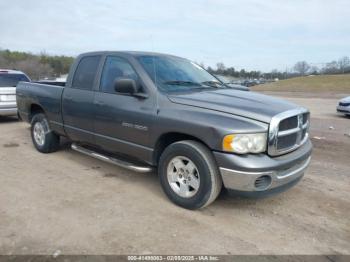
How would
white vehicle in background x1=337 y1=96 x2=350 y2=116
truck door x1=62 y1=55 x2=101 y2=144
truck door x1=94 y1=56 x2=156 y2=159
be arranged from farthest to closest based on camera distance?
white vehicle in background x1=337 y1=96 x2=350 y2=116
truck door x1=62 y1=55 x2=101 y2=144
truck door x1=94 y1=56 x2=156 y2=159

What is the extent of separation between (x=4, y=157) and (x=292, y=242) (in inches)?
207

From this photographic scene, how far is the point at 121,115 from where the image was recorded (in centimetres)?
438

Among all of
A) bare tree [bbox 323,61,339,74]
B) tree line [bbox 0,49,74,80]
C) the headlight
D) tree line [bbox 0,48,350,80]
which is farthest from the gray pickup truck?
bare tree [bbox 323,61,339,74]

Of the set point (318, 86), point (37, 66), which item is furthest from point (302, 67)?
point (37, 66)

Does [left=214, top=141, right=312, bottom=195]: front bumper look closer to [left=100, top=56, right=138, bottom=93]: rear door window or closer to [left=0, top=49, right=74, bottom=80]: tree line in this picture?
[left=100, top=56, right=138, bottom=93]: rear door window

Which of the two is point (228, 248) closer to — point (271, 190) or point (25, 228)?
point (271, 190)

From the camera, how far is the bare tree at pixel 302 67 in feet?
275

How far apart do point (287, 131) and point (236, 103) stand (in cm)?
65

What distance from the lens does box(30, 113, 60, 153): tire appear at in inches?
242

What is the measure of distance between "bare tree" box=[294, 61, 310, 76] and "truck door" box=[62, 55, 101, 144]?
8599 centimetres

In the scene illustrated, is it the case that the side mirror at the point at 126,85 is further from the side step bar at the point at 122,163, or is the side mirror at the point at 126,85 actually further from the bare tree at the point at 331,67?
the bare tree at the point at 331,67

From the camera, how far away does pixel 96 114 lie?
4.76 meters

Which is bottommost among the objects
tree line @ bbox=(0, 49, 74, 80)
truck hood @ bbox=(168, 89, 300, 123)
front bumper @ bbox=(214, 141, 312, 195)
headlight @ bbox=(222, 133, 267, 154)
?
front bumper @ bbox=(214, 141, 312, 195)

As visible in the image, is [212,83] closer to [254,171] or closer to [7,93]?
[254,171]
